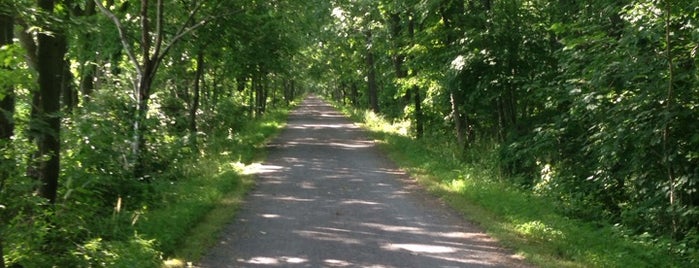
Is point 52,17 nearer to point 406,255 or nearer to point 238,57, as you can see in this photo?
point 406,255

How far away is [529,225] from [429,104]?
12394 mm

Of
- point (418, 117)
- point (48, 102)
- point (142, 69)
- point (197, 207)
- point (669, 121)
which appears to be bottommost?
point (197, 207)

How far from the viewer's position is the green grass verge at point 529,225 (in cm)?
679

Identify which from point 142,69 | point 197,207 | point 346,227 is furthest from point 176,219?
point 142,69

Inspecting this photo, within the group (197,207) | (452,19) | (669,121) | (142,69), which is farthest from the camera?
(452,19)

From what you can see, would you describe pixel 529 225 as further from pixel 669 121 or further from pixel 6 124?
pixel 6 124

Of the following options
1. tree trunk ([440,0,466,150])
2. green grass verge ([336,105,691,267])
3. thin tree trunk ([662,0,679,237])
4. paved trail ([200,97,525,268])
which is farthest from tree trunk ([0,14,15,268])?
tree trunk ([440,0,466,150])

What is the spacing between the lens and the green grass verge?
679 cm

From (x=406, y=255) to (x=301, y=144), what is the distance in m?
13.5

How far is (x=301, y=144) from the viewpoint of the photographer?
20.3 metres

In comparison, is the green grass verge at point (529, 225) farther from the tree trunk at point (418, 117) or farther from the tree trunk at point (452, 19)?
the tree trunk at point (418, 117)

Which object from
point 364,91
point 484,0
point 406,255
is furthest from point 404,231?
point 364,91

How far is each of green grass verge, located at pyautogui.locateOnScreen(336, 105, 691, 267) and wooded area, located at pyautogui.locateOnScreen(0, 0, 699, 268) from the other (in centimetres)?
50

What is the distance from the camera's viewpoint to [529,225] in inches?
320
